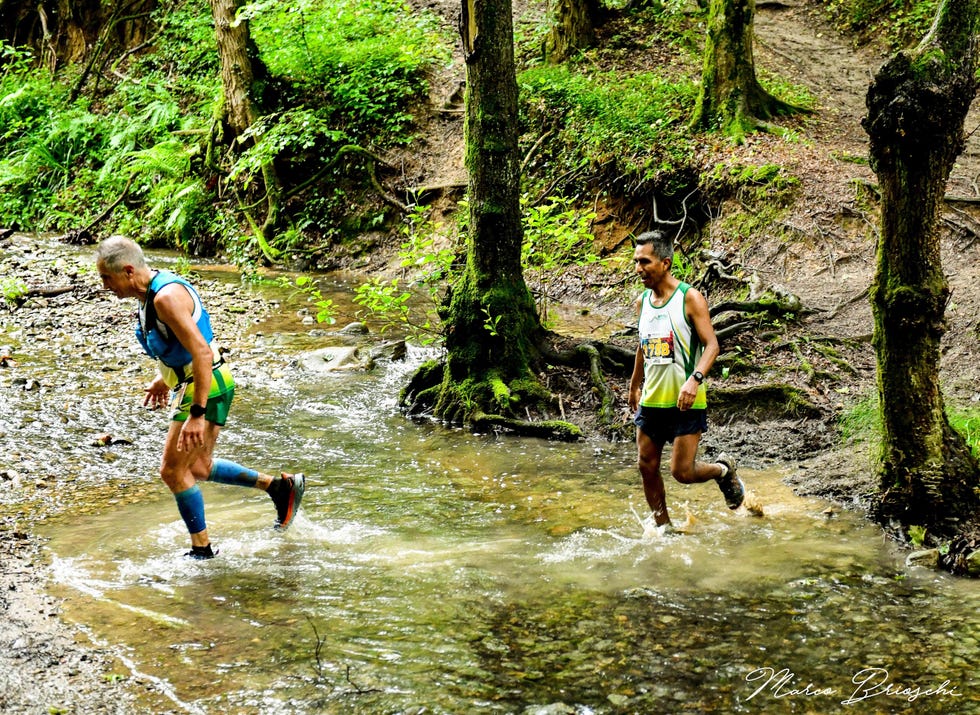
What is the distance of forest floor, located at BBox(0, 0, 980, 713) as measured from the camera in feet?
14.3

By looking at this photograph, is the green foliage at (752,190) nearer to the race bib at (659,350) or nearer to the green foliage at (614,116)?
the green foliage at (614,116)

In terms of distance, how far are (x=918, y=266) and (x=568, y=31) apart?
1520 centimetres

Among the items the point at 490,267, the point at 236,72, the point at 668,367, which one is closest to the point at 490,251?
the point at 490,267

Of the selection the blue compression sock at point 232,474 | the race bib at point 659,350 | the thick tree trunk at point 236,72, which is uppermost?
the thick tree trunk at point 236,72

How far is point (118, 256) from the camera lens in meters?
5.52

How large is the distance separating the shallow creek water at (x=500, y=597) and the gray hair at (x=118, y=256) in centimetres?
184

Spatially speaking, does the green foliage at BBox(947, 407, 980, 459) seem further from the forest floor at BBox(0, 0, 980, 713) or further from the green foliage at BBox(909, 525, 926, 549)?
the green foliage at BBox(909, 525, 926, 549)

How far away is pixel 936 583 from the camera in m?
5.27

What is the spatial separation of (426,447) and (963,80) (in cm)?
531

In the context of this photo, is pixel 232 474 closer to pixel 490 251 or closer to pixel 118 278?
pixel 118 278

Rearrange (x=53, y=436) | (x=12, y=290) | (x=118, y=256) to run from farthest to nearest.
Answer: (x=12, y=290) → (x=53, y=436) → (x=118, y=256)

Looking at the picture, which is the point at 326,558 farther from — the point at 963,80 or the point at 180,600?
the point at 963,80

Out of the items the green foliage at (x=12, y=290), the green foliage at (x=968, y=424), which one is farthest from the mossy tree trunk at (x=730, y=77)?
the green foliage at (x=12, y=290)

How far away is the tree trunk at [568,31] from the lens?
64.0 feet
